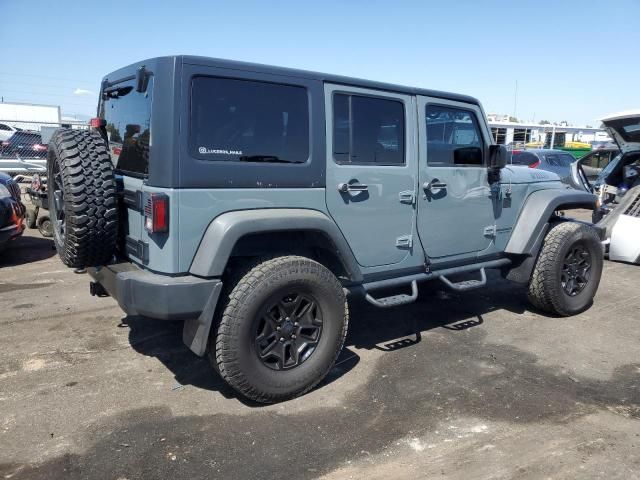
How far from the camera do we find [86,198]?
3.17m

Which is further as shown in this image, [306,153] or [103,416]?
[306,153]

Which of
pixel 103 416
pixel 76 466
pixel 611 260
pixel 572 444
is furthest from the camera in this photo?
pixel 611 260

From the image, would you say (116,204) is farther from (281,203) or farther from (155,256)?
(281,203)

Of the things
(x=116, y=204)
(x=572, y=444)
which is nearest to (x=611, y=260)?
(x=572, y=444)

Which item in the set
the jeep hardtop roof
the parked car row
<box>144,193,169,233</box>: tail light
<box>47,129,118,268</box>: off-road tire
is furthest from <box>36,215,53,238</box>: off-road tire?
<box>144,193,169,233</box>: tail light

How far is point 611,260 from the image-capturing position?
25.6ft

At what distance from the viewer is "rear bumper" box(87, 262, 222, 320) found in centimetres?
300

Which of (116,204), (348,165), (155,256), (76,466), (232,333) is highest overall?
(348,165)

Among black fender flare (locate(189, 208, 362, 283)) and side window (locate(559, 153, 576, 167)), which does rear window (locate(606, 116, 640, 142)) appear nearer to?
black fender flare (locate(189, 208, 362, 283))

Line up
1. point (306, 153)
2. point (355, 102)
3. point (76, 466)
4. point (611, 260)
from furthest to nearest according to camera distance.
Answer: point (611, 260) → point (355, 102) → point (306, 153) → point (76, 466)

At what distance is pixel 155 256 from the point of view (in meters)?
3.15

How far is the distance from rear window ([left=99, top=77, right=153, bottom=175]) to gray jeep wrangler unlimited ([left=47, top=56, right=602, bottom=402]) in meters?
0.02

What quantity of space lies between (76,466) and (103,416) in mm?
516

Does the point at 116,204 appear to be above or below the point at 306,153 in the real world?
below
